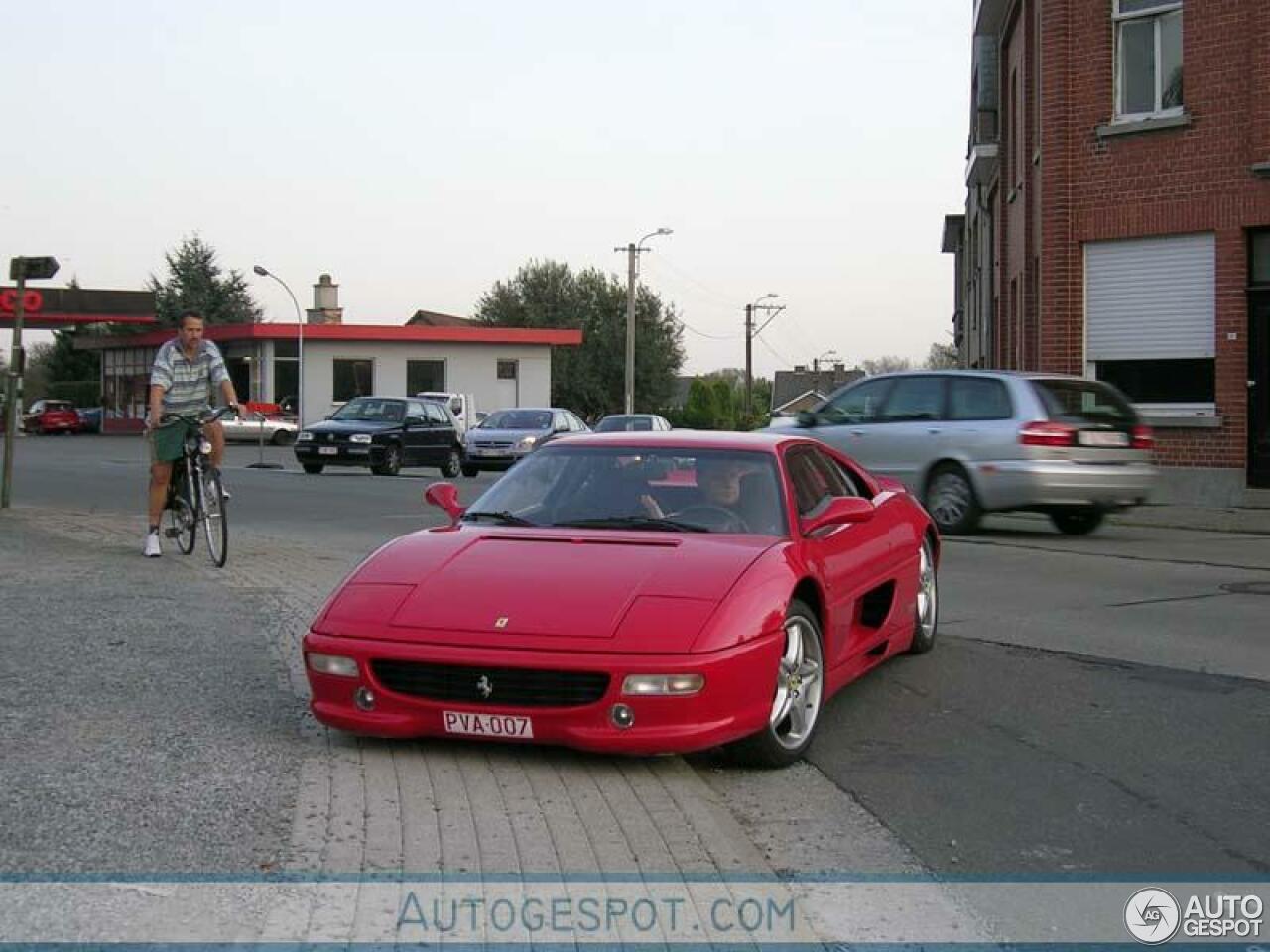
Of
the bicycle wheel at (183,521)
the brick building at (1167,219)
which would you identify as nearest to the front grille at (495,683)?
the bicycle wheel at (183,521)

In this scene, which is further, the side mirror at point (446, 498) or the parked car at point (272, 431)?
the parked car at point (272, 431)

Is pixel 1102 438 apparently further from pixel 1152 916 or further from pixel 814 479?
pixel 1152 916

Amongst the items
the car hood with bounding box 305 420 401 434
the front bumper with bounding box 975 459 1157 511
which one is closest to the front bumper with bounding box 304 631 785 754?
the front bumper with bounding box 975 459 1157 511

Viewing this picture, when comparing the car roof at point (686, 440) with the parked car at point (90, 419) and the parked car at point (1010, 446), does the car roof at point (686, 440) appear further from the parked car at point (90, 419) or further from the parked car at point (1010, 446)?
the parked car at point (90, 419)

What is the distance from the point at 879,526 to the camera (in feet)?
23.3

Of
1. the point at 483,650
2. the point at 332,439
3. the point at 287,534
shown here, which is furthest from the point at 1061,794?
the point at 332,439

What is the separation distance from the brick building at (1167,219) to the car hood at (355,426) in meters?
12.3

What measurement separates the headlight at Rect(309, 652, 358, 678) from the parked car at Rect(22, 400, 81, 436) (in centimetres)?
6093

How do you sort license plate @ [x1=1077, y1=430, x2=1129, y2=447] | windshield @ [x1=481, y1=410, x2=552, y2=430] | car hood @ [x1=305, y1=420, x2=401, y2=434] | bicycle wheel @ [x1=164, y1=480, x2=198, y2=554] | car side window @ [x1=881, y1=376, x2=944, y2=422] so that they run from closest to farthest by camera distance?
bicycle wheel @ [x1=164, y1=480, x2=198, y2=554], license plate @ [x1=1077, y1=430, x2=1129, y2=447], car side window @ [x1=881, y1=376, x2=944, y2=422], car hood @ [x1=305, y1=420, x2=401, y2=434], windshield @ [x1=481, y1=410, x2=552, y2=430]

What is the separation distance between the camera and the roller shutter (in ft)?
59.8

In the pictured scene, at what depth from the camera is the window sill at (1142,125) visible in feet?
59.6

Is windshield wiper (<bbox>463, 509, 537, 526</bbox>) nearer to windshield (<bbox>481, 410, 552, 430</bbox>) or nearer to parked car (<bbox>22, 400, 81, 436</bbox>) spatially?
windshield (<bbox>481, 410, 552, 430</bbox>)

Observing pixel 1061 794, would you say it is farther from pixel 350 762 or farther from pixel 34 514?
pixel 34 514

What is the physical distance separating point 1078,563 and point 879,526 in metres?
5.38
